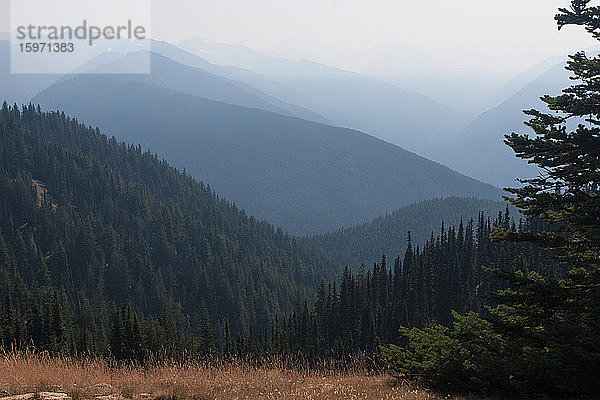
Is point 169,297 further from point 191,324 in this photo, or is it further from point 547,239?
point 547,239

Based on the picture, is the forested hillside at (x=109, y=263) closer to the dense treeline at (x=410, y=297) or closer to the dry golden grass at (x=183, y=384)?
the dense treeline at (x=410, y=297)

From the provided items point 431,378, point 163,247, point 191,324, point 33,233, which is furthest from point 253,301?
point 431,378

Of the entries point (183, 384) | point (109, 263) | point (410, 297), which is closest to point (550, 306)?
point (183, 384)

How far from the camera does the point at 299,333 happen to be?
305 ft

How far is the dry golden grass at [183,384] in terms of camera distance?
10.9m

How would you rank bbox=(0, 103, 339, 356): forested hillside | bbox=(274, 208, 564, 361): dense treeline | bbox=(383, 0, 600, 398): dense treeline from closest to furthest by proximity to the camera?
bbox=(383, 0, 600, 398): dense treeline
bbox=(274, 208, 564, 361): dense treeline
bbox=(0, 103, 339, 356): forested hillside

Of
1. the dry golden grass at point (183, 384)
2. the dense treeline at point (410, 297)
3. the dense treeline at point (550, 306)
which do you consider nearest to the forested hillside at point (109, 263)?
the dense treeline at point (410, 297)

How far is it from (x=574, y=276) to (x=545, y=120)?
14.4ft

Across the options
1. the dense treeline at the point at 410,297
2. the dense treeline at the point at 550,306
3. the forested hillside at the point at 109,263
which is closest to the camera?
the dense treeline at the point at 550,306

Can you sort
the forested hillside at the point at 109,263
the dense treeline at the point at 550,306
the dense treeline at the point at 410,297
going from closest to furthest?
the dense treeline at the point at 550,306 → the dense treeline at the point at 410,297 → the forested hillside at the point at 109,263

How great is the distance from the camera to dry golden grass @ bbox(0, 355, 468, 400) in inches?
428

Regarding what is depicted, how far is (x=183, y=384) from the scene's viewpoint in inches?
460

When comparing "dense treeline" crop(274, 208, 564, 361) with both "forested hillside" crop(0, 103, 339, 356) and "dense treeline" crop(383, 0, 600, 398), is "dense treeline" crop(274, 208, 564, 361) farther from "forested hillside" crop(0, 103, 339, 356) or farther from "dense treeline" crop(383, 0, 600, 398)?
"dense treeline" crop(383, 0, 600, 398)

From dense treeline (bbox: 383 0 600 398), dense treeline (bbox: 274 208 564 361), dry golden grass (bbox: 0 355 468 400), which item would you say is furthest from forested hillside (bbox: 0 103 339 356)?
dense treeline (bbox: 383 0 600 398)
